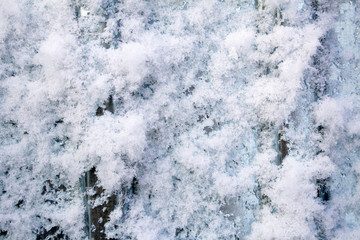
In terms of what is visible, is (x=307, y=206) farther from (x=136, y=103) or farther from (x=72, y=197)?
(x=72, y=197)

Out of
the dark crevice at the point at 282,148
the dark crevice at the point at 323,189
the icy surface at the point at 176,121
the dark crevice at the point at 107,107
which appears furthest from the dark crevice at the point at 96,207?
the dark crevice at the point at 323,189

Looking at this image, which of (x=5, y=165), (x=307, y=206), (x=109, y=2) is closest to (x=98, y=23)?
(x=109, y=2)

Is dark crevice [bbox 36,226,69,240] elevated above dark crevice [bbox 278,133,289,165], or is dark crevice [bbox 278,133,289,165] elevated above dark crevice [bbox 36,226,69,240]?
dark crevice [bbox 278,133,289,165]

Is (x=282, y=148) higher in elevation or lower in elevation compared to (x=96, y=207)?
higher

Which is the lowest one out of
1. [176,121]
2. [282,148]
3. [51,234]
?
[51,234]

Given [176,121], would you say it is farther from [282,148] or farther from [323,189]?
[323,189]

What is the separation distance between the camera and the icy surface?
0.91 metres

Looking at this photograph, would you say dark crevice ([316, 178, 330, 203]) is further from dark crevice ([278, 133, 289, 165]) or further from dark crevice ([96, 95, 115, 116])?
dark crevice ([96, 95, 115, 116])

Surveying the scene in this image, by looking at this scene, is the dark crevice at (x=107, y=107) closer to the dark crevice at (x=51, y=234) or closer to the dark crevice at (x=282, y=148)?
the dark crevice at (x=51, y=234)

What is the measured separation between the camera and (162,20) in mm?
1003

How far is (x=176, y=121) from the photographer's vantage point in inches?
38.4

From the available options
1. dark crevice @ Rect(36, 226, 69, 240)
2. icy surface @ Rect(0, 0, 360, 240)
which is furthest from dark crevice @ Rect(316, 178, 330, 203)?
dark crevice @ Rect(36, 226, 69, 240)

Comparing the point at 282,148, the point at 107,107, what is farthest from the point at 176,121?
the point at 282,148

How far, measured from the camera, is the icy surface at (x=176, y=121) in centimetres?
91
